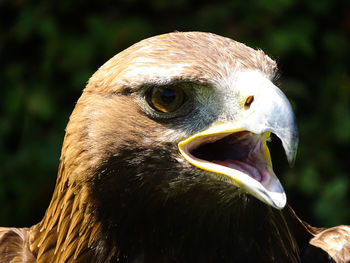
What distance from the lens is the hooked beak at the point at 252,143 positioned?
2205mm

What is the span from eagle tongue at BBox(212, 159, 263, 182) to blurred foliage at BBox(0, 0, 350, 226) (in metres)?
2.80

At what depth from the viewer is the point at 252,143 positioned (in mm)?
2410

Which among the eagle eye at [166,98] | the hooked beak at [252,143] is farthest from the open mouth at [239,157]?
the eagle eye at [166,98]

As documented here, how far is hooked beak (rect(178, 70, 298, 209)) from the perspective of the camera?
221 centimetres

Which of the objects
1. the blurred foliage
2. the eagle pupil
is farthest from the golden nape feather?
the blurred foliage

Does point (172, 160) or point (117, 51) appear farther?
point (117, 51)

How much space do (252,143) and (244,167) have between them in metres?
0.10

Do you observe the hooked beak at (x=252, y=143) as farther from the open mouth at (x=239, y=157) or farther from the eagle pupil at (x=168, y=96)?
the eagle pupil at (x=168, y=96)

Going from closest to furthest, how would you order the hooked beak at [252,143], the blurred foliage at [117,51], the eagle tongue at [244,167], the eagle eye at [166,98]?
the hooked beak at [252,143] < the eagle tongue at [244,167] < the eagle eye at [166,98] < the blurred foliage at [117,51]

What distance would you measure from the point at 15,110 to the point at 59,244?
9.04 feet

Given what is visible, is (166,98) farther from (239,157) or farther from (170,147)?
(239,157)

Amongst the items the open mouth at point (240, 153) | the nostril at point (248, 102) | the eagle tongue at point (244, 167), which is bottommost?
the eagle tongue at point (244, 167)

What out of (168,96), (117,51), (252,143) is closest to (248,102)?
(252,143)

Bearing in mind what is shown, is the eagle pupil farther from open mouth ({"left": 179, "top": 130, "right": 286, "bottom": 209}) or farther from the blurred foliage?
the blurred foliage
